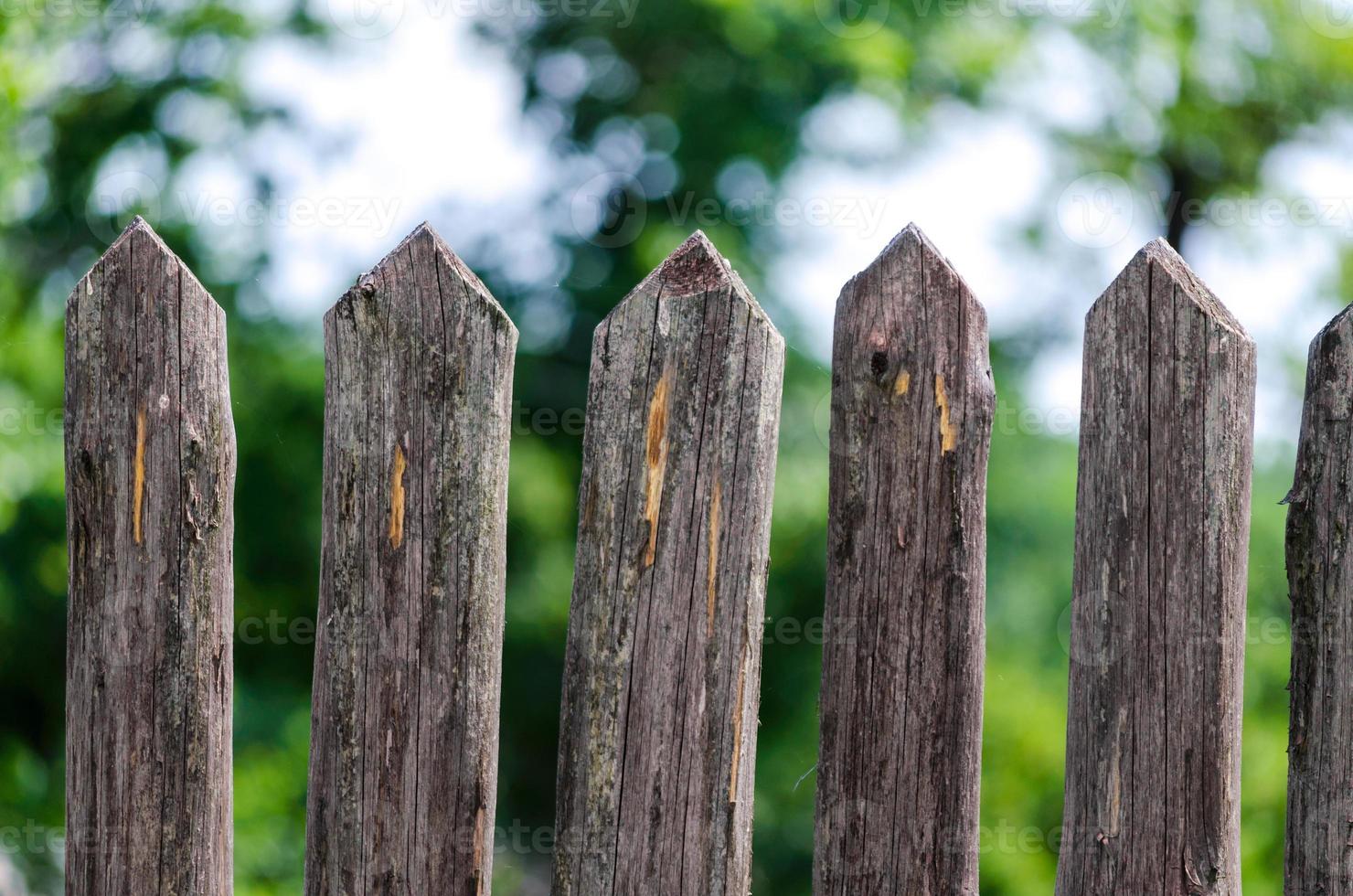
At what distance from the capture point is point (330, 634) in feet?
5.65

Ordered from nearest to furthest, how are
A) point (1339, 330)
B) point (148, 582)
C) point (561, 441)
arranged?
point (1339, 330) < point (148, 582) < point (561, 441)

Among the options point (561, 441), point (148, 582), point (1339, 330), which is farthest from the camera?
point (561, 441)

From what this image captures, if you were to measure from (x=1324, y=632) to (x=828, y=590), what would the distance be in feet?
2.48

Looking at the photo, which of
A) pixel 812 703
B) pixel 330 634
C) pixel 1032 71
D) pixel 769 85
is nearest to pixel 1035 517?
pixel 812 703

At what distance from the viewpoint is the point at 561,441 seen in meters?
6.36

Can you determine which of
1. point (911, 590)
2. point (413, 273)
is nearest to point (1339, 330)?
point (911, 590)

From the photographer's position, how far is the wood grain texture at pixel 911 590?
164 centimetres

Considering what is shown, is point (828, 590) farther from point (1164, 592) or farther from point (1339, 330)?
point (1339, 330)

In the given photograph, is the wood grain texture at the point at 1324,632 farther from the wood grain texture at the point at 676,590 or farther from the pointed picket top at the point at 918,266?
the wood grain texture at the point at 676,590

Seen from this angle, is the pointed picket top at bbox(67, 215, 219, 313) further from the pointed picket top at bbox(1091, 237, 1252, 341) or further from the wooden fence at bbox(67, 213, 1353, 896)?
the pointed picket top at bbox(1091, 237, 1252, 341)

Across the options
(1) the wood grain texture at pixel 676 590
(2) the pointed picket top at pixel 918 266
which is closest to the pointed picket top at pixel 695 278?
(1) the wood grain texture at pixel 676 590

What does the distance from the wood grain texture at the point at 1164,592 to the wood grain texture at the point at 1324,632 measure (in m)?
0.10

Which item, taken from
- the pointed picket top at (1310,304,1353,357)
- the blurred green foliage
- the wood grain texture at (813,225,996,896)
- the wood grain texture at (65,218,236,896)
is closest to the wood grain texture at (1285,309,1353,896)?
the pointed picket top at (1310,304,1353,357)

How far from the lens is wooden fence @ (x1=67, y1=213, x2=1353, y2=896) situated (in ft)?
5.33
